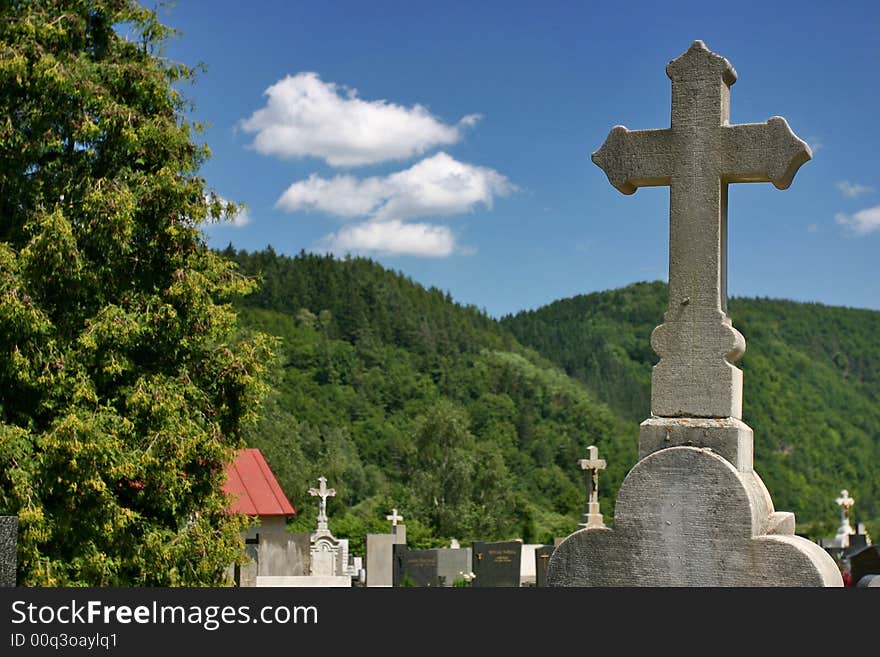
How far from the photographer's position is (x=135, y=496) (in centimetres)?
1443

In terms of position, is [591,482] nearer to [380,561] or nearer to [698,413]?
[380,561]

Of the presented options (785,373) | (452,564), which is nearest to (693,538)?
(452,564)

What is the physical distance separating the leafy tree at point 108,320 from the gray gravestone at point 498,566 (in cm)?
1051

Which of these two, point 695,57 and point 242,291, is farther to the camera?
point 242,291

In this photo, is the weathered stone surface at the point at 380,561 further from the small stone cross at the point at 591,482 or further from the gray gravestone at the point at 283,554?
the small stone cross at the point at 591,482

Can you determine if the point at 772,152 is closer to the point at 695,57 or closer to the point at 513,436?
the point at 695,57

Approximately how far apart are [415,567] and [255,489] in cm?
469

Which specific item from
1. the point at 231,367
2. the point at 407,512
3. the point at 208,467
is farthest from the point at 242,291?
the point at 407,512

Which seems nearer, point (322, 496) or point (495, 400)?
point (322, 496)

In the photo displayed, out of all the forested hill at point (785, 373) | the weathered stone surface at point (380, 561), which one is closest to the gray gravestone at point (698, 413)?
the weathered stone surface at point (380, 561)

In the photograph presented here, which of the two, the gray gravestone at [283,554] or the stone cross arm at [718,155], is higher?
the stone cross arm at [718,155]

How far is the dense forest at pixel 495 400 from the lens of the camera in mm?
51656

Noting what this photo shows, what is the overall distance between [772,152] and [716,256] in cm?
62

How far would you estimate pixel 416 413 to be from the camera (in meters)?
82.3
